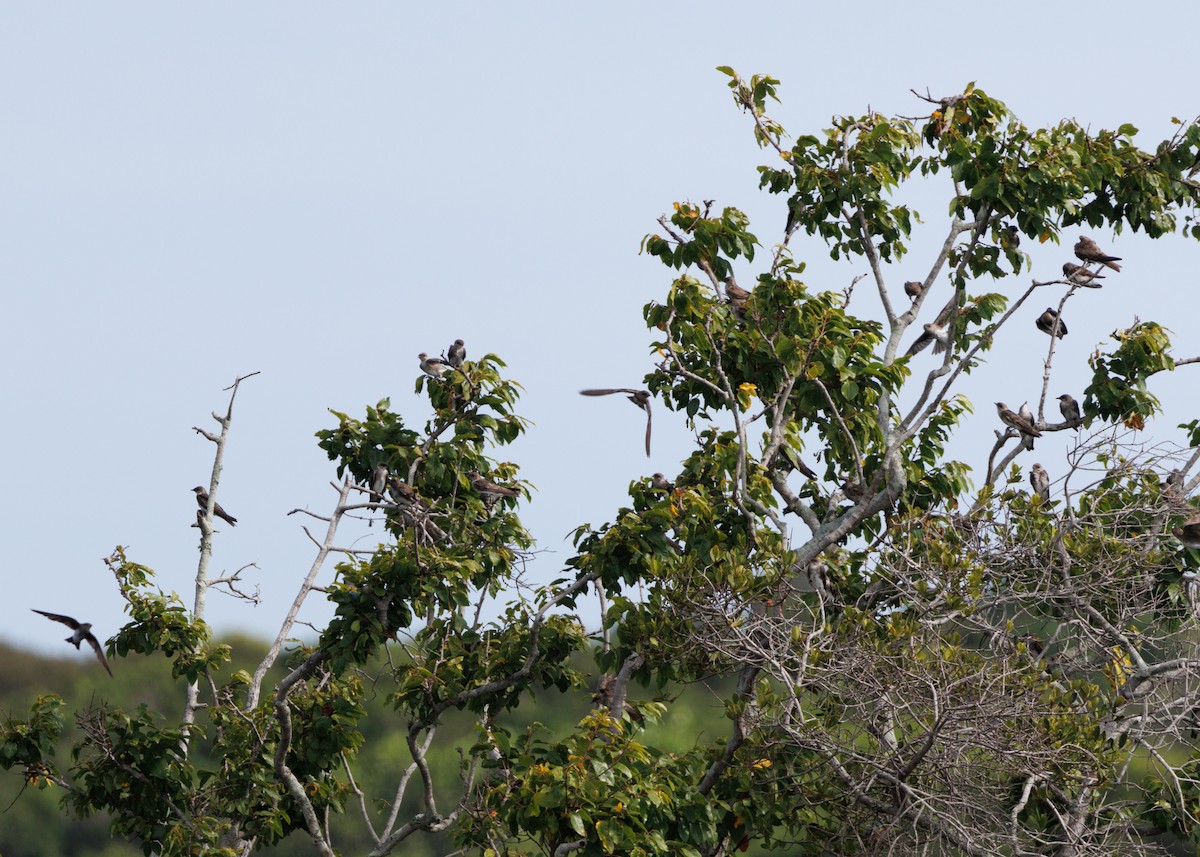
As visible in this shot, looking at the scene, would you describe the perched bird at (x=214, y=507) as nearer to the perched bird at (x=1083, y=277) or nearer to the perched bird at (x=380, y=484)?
the perched bird at (x=380, y=484)

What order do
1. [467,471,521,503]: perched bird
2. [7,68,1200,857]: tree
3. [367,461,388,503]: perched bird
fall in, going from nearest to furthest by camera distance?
1. [7,68,1200,857]: tree
2. [367,461,388,503]: perched bird
3. [467,471,521,503]: perched bird

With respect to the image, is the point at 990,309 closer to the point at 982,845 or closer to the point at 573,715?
the point at 982,845

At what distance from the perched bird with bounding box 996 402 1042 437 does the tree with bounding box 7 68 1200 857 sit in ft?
0.11

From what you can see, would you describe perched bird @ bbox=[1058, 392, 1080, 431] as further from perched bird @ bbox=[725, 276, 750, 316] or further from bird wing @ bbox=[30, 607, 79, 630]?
bird wing @ bbox=[30, 607, 79, 630]

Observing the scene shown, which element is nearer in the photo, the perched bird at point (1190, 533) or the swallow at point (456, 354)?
the perched bird at point (1190, 533)

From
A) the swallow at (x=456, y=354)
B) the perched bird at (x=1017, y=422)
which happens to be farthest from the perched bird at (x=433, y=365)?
the perched bird at (x=1017, y=422)

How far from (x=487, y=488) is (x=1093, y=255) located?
4.98m

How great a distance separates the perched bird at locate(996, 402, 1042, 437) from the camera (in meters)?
10.4

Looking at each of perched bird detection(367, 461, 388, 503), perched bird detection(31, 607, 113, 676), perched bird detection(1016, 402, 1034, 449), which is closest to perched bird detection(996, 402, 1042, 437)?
perched bird detection(1016, 402, 1034, 449)

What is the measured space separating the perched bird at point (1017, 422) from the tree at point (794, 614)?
0.03 meters

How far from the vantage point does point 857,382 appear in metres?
10.3

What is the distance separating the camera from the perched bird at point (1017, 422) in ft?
34.1

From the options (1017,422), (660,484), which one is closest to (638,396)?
(660,484)

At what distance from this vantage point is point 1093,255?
35.4ft
